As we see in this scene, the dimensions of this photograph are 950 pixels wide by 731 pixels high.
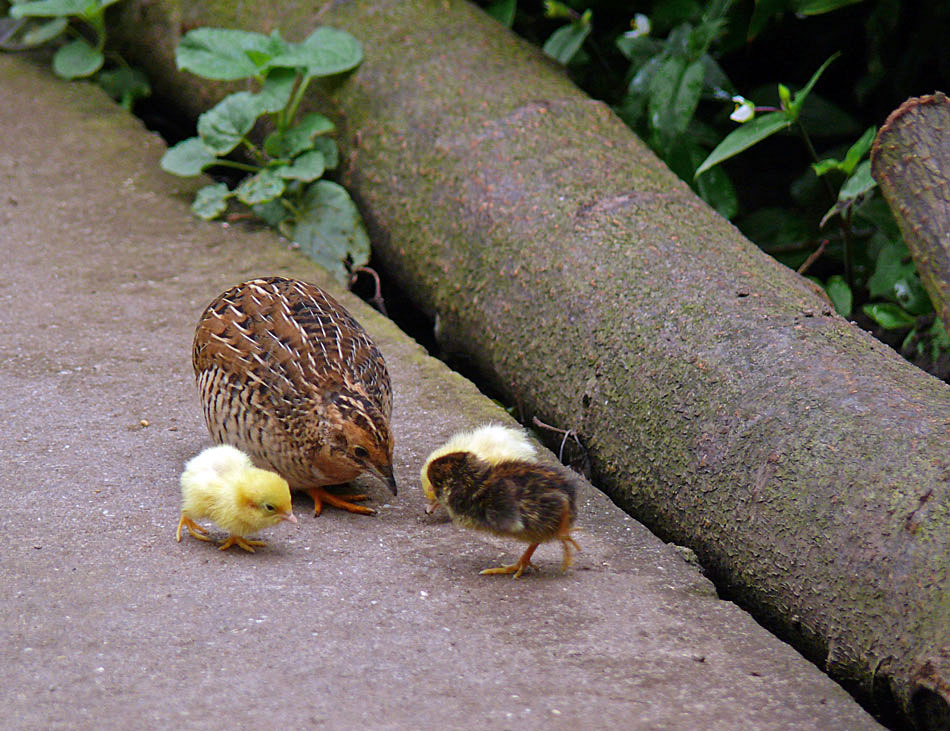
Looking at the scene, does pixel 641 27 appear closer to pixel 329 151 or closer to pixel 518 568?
pixel 329 151

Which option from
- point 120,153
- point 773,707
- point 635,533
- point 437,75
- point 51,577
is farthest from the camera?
point 120,153

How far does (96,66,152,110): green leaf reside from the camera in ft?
29.0

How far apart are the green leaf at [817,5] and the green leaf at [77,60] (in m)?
5.29

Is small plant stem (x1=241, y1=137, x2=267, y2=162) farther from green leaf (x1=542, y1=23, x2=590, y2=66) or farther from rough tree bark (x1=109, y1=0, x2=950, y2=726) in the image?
green leaf (x1=542, y1=23, x2=590, y2=66)

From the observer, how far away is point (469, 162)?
251 inches

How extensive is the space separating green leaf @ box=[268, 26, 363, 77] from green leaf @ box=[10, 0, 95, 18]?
6.56 ft

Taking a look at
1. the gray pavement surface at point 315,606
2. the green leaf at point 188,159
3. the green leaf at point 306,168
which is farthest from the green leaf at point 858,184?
the green leaf at point 188,159

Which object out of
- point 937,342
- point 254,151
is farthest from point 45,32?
point 937,342

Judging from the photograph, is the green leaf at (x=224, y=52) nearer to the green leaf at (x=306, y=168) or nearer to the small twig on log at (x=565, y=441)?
the green leaf at (x=306, y=168)

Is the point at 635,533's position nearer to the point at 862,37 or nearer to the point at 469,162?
the point at 469,162

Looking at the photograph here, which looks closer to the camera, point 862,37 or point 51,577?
point 51,577

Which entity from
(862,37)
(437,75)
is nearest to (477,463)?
(437,75)

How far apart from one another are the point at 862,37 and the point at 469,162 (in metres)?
2.99

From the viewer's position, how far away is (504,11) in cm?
770
